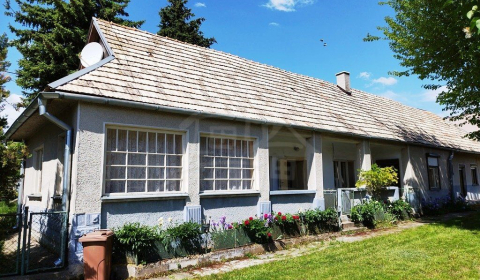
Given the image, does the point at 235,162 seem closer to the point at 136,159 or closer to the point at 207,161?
the point at 207,161

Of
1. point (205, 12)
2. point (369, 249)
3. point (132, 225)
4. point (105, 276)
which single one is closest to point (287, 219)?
point (369, 249)

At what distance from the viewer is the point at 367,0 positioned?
40.4 feet

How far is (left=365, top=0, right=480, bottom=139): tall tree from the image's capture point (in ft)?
31.1

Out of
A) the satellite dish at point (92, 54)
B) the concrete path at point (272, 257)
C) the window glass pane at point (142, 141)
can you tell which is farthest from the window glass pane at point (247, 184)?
the satellite dish at point (92, 54)

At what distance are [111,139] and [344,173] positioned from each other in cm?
1179

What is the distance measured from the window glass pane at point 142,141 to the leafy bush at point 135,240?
5.86 ft

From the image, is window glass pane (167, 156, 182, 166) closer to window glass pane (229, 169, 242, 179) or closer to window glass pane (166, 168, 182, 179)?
window glass pane (166, 168, 182, 179)

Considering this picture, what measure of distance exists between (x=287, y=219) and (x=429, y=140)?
11.6 m

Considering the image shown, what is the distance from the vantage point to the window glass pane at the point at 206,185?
8359 mm

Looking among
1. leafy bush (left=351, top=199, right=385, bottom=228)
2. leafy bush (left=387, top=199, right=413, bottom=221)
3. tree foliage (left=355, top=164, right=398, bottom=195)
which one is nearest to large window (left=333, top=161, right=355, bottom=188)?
tree foliage (left=355, top=164, right=398, bottom=195)

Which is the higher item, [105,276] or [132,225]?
[132,225]

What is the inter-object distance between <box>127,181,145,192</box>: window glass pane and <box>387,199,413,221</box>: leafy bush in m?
9.96

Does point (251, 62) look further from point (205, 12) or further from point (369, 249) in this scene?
point (205, 12)

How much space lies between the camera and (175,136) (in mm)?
8039
